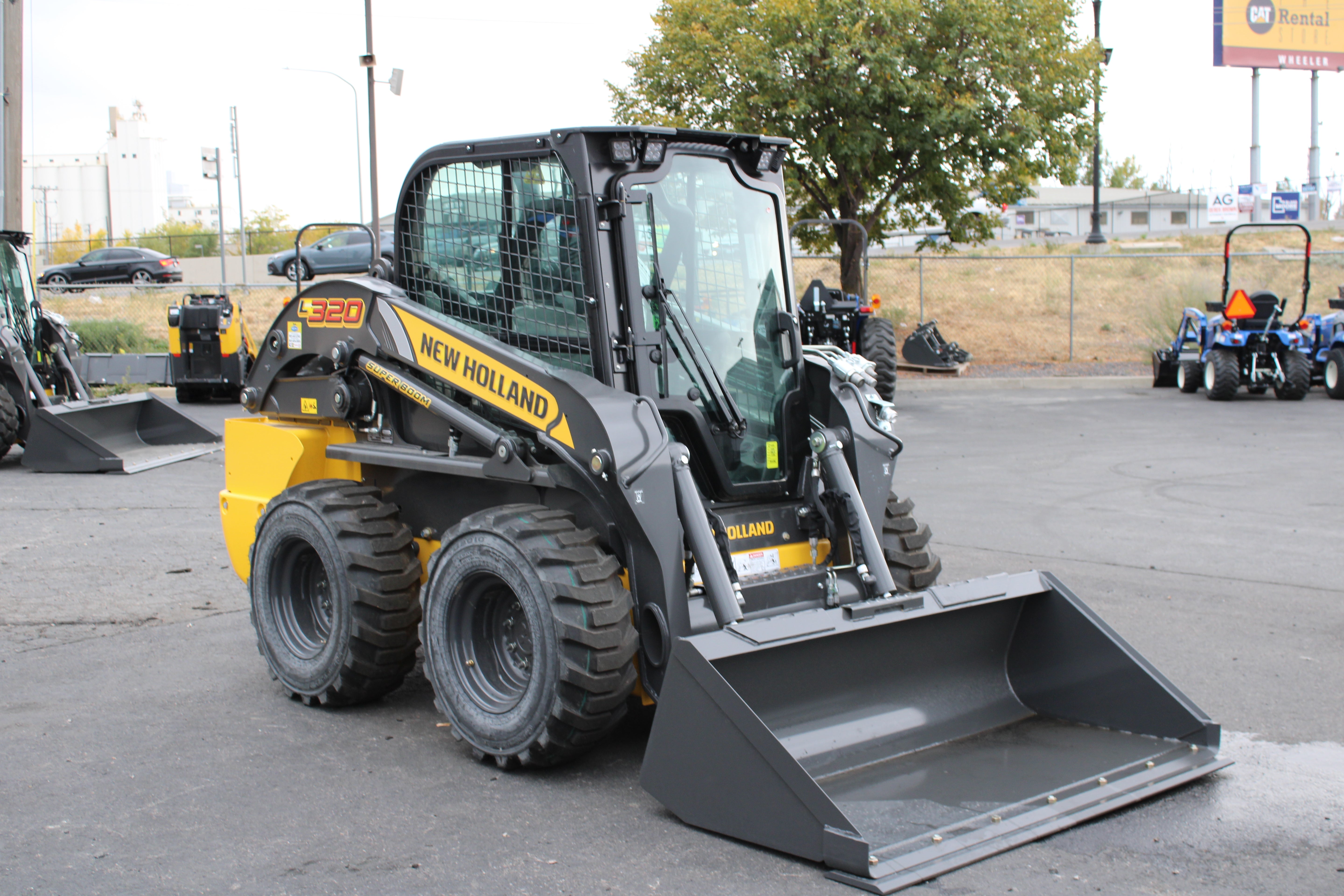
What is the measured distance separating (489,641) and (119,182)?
131 m

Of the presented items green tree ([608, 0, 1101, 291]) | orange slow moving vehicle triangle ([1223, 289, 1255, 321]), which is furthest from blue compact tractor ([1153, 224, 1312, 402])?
green tree ([608, 0, 1101, 291])

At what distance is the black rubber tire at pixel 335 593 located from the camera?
5.32m

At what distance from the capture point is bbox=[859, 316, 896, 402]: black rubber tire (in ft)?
57.2

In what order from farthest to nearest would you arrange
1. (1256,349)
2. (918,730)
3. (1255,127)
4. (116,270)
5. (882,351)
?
(1255,127)
(116,270)
(1256,349)
(882,351)
(918,730)

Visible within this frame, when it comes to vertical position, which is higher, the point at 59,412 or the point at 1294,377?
the point at 1294,377

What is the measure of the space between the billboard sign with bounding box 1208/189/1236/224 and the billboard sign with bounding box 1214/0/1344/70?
352 inches

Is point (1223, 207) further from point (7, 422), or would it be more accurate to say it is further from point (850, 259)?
point (7, 422)

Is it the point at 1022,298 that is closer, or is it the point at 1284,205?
the point at 1022,298

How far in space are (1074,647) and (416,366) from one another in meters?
3.03

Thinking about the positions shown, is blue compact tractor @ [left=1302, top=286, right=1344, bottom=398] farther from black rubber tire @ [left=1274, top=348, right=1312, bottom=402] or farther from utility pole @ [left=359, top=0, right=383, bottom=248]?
Answer: utility pole @ [left=359, top=0, right=383, bottom=248]

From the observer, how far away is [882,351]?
1761cm

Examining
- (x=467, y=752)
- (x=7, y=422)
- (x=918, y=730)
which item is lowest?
(x=467, y=752)

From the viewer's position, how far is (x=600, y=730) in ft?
14.8

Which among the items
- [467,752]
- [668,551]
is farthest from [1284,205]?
[467,752]
